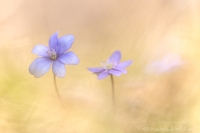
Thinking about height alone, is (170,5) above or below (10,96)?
above

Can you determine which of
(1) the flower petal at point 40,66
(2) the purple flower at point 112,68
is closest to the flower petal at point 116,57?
(2) the purple flower at point 112,68

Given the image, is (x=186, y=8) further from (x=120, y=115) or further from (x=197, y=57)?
(x=120, y=115)

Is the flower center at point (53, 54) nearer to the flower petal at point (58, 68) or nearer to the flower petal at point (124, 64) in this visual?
the flower petal at point (58, 68)

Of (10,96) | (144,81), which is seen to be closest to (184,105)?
(144,81)

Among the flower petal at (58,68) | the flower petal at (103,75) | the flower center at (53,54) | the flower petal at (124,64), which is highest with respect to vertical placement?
the flower center at (53,54)

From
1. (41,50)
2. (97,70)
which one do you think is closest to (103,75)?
(97,70)

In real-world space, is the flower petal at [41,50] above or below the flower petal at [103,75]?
above
